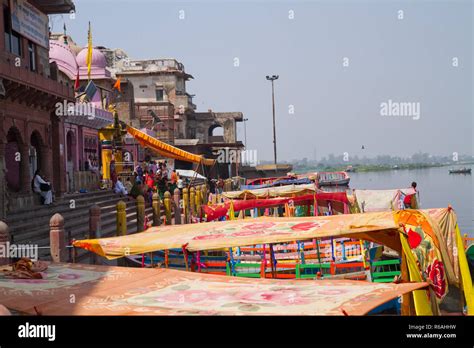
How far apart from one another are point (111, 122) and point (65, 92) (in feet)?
32.0

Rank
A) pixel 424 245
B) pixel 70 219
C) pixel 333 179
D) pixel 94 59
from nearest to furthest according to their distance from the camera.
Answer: pixel 424 245 → pixel 70 219 → pixel 94 59 → pixel 333 179

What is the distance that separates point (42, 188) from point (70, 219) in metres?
1.95

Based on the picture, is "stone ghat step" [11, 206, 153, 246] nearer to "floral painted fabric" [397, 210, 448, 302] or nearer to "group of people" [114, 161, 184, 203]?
"group of people" [114, 161, 184, 203]

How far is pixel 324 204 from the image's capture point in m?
19.3

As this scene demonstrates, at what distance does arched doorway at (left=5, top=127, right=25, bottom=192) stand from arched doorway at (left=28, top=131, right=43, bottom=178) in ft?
1.65

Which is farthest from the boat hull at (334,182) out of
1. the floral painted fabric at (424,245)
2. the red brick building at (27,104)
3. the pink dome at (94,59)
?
the floral painted fabric at (424,245)

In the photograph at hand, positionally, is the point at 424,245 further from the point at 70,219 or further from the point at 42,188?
the point at 42,188

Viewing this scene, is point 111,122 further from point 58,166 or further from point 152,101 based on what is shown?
point 152,101
